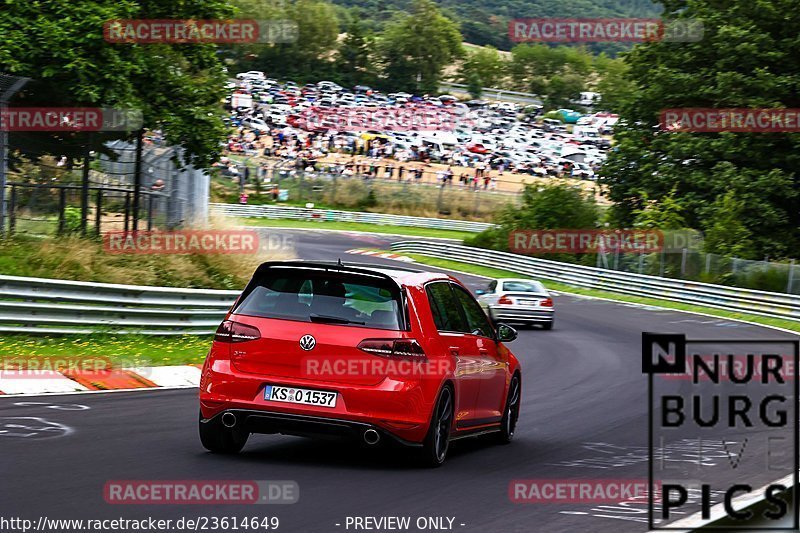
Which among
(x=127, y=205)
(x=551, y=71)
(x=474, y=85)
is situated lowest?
(x=127, y=205)

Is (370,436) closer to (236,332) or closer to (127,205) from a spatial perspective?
(236,332)

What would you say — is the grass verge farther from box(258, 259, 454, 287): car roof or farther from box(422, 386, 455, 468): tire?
box(422, 386, 455, 468): tire

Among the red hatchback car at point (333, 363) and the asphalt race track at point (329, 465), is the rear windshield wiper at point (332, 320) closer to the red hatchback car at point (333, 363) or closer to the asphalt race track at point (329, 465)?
the red hatchback car at point (333, 363)

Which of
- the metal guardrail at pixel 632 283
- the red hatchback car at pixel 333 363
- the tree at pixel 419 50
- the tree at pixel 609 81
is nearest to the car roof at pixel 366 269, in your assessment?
the red hatchback car at pixel 333 363

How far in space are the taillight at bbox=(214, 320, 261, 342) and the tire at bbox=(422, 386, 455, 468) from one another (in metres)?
1.47

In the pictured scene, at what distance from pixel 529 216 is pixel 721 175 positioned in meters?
10.1

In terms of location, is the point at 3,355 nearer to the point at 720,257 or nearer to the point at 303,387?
the point at 303,387

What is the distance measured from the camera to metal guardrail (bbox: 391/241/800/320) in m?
38.6

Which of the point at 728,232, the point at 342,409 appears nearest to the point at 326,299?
the point at 342,409

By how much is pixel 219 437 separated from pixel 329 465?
0.90 metres

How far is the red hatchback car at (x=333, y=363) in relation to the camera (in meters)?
9.14

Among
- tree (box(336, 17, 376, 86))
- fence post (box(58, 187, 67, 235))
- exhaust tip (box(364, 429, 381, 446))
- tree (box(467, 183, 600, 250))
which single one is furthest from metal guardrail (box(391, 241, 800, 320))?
tree (box(336, 17, 376, 86))

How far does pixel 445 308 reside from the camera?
33.6 ft

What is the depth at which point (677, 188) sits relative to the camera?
48.2 meters
